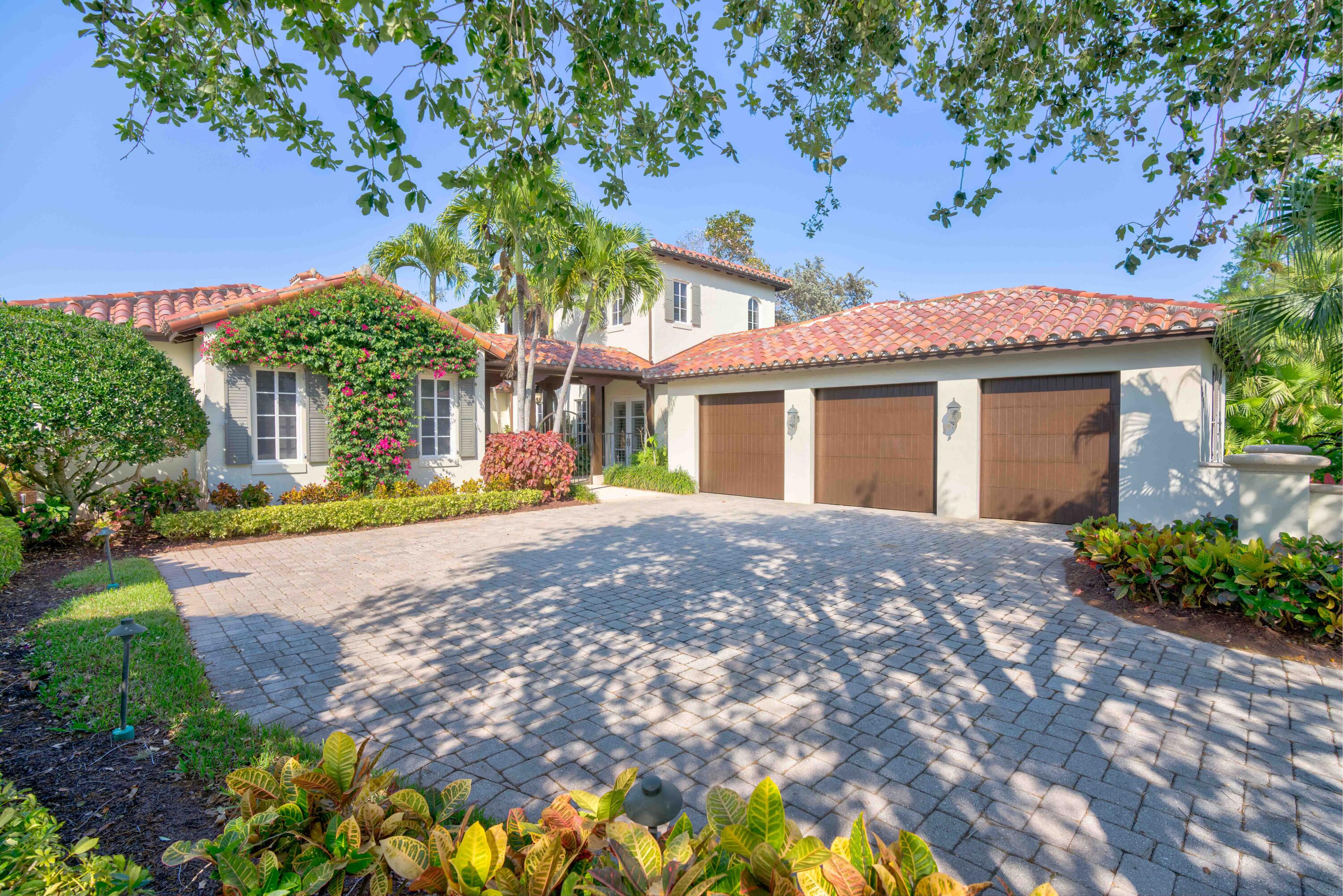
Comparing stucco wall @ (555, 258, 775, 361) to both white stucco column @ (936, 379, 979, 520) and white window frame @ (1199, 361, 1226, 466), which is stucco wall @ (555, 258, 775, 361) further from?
white window frame @ (1199, 361, 1226, 466)

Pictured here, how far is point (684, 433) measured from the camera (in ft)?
54.9

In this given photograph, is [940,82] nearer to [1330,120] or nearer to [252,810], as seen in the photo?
[1330,120]

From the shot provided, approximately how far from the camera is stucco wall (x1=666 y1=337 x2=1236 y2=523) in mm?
9266

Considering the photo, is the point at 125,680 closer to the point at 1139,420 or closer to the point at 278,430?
the point at 278,430

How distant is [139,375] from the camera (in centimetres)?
820

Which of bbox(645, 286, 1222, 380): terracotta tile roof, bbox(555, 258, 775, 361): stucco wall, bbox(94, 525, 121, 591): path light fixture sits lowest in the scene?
bbox(94, 525, 121, 591): path light fixture

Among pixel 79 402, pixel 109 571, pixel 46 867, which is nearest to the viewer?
pixel 46 867

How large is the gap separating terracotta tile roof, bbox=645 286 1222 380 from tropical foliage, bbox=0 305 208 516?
1071 centimetres

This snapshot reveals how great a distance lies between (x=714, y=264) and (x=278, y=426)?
13.0 m

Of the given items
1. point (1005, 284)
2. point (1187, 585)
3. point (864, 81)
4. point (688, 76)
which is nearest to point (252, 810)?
point (688, 76)

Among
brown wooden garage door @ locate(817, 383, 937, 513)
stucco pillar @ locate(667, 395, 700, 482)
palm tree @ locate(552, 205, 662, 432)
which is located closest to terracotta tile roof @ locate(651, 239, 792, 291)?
palm tree @ locate(552, 205, 662, 432)

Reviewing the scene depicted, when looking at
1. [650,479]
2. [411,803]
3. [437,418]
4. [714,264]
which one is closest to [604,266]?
[437,418]

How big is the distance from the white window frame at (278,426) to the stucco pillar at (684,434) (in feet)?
29.0

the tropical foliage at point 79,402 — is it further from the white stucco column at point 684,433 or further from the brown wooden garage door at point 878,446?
the brown wooden garage door at point 878,446
